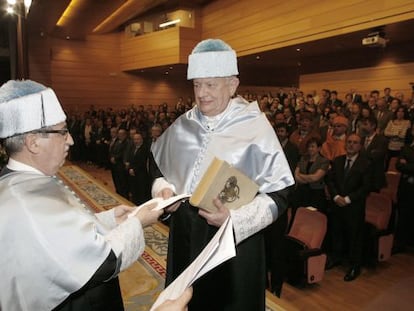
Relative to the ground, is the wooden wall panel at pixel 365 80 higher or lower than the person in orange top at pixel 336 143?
higher

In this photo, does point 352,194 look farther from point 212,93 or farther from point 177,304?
point 177,304

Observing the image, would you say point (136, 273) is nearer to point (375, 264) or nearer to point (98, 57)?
point (375, 264)

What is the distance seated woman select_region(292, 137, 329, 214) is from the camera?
4.54 meters

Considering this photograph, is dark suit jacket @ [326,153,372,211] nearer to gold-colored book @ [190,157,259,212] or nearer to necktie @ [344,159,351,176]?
necktie @ [344,159,351,176]

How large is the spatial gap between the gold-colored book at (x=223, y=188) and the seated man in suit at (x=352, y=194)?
289 cm

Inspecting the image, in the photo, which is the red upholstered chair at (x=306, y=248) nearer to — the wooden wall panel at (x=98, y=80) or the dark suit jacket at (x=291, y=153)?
the dark suit jacket at (x=291, y=153)

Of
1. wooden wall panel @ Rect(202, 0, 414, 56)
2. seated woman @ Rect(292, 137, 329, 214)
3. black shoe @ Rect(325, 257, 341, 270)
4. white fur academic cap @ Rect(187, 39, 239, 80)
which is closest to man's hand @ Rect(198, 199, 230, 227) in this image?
white fur academic cap @ Rect(187, 39, 239, 80)

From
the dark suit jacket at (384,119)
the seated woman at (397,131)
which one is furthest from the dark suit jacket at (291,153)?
the dark suit jacket at (384,119)

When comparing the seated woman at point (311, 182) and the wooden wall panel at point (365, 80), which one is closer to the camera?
the seated woman at point (311, 182)

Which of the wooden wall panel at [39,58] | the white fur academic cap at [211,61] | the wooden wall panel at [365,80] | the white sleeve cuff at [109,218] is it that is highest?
the wooden wall panel at [39,58]

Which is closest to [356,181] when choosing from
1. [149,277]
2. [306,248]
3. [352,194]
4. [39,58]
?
[352,194]

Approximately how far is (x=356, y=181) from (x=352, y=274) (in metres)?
1.05

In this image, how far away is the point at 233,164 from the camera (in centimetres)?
186

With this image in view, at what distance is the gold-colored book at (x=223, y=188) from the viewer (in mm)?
1504
